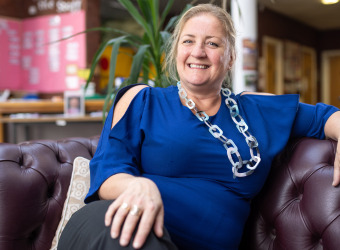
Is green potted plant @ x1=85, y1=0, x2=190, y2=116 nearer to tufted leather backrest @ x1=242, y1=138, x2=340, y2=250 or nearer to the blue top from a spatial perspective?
the blue top

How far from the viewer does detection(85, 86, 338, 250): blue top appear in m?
1.29

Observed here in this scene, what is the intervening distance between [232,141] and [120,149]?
36cm

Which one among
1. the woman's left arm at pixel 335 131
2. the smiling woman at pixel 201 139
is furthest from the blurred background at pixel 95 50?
the woman's left arm at pixel 335 131

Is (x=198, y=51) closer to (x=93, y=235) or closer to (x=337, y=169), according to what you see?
(x=337, y=169)

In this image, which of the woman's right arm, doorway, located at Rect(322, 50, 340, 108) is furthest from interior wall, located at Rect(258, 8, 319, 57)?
the woman's right arm

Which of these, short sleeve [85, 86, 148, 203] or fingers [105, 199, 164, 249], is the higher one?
short sleeve [85, 86, 148, 203]

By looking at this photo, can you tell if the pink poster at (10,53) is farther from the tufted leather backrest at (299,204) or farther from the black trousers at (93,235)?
the black trousers at (93,235)

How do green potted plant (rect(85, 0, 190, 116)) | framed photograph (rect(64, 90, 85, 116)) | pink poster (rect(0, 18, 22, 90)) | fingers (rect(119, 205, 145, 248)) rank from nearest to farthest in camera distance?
1. fingers (rect(119, 205, 145, 248))
2. green potted plant (rect(85, 0, 190, 116))
3. framed photograph (rect(64, 90, 85, 116))
4. pink poster (rect(0, 18, 22, 90))

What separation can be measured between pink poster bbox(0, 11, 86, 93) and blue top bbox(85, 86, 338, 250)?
4602mm

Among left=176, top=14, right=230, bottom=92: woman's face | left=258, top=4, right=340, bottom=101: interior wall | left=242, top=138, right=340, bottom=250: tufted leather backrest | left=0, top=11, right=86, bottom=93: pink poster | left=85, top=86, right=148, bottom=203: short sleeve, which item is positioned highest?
left=258, top=4, right=340, bottom=101: interior wall

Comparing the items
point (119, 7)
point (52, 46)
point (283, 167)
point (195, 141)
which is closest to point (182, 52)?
point (195, 141)

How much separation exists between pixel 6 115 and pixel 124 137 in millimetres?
3437

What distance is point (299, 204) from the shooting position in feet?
4.64

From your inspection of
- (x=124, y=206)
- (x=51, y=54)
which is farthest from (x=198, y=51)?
(x=51, y=54)
